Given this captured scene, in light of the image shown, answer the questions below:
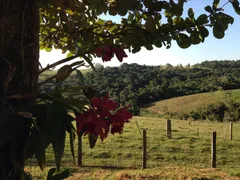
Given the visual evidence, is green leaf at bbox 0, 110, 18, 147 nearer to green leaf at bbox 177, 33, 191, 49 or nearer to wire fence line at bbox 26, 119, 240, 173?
green leaf at bbox 177, 33, 191, 49

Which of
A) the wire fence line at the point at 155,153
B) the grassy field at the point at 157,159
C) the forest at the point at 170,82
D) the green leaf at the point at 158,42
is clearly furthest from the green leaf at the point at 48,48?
the forest at the point at 170,82

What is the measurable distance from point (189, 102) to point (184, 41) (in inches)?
1480

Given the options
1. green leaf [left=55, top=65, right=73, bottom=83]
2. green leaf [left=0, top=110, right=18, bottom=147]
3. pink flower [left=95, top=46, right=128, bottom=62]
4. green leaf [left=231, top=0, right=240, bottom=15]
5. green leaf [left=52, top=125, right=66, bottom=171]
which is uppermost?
green leaf [left=231, top=0, right=240, bottom=15]

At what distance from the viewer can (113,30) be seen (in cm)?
192

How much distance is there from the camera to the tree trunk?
80cm

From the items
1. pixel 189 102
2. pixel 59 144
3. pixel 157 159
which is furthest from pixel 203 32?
pixel 189 102

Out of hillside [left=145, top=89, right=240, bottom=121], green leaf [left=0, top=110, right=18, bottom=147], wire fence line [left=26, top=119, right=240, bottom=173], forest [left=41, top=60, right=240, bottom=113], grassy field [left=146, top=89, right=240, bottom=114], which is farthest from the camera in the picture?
forest [left=41, top=60, right=240, bottom=113]

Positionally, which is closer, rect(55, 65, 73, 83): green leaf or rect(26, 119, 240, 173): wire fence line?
rect(55, 65, 73, 83): green leaf

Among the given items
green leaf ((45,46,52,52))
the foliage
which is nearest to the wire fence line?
green leaf ((45,46,52,52))

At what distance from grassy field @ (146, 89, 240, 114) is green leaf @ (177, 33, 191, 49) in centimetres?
3511

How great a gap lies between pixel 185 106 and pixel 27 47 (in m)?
37.1

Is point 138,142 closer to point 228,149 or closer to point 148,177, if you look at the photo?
point 228,149

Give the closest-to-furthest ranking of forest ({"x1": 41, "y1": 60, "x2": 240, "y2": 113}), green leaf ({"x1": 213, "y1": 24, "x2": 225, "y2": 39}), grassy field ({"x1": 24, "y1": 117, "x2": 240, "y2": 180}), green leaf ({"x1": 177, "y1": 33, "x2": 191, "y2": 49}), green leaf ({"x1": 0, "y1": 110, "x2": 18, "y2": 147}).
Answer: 1. green leaf ({"x1": 0, "y1": 110, "x2": 18, "y2": 147})
2. green leaf ({"x1": 213, "y1": 24, "x2": 225, "y2": 39})
3. green leaf ({"x1": 177, "y1": 33, "x2": 191, "y2": 49})
4. grassy field ({"x1": 24, "y1": 117, "x2": 240, "y2": 180})
5. forest ({"x1": 41, "y1": 60, "x2": 240, "y2": 113})

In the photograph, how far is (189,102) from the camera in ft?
125
